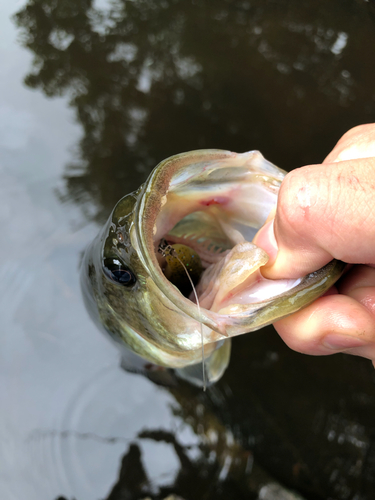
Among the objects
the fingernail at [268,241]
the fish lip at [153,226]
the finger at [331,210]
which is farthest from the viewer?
the fingernail at [268,241]

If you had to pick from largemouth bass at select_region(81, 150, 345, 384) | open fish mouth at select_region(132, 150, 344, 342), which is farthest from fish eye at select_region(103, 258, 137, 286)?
open fish mouth at select_region(132, 150, 344, 342)

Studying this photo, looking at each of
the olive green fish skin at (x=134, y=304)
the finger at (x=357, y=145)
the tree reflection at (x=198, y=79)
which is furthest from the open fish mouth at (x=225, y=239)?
the tree reflection at (x=198, y=79)

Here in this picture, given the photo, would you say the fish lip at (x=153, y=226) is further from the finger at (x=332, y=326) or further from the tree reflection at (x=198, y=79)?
the tree reflection at (x=198, y=79)

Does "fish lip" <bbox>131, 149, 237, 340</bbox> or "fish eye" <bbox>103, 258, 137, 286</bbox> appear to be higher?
"fish lip" <bbox>131, 149, 237, 340</bbox>

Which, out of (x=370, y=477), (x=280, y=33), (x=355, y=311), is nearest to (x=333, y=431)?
(x=370, y=477)

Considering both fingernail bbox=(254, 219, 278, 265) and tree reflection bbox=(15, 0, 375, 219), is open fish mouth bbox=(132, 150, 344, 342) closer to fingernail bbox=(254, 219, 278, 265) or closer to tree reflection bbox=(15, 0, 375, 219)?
fingernail bbox=(254, 219, 278, 265)

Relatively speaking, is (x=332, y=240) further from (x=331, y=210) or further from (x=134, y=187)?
(x=134, y=187)
